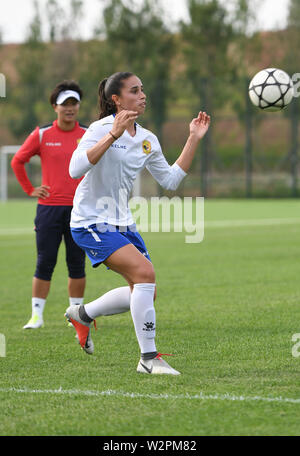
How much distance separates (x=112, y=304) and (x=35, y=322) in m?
2.11

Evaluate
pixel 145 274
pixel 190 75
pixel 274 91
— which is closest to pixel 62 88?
pixel 274 91

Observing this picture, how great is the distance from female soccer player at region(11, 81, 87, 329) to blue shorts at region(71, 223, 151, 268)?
2212 mm

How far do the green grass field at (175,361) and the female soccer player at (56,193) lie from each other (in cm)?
44

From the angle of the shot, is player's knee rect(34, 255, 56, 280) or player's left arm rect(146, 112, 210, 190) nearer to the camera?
player's left arm rect(146, 112, 210, 190)

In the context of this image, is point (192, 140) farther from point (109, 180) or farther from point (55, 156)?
point (55, 156)

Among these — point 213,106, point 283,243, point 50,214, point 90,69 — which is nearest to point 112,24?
point 90,69

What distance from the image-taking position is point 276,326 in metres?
8.00

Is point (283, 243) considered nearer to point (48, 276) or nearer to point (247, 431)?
point (48, 276)

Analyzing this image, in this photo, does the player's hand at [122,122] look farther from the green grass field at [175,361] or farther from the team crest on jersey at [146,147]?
the green grass field at [175,361]

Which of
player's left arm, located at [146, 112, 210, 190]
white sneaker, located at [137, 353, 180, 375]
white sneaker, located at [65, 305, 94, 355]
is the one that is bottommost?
white sneaker, located at [137, 353, 180, 375]

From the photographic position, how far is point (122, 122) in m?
5.93

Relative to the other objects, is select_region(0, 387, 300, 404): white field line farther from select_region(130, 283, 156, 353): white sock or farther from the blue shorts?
the blue shorts

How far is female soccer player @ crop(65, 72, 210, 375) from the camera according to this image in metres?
6.18

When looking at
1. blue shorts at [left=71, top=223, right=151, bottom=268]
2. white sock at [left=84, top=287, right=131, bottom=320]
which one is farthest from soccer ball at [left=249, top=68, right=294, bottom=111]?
white sock at [left=84, top=287, right=131, bottom=320]
